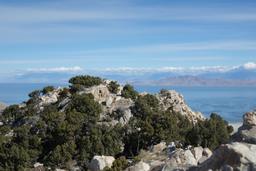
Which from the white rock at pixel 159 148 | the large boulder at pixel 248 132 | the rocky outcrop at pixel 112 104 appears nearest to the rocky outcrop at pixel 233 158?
the large boulder at pixel 248 132

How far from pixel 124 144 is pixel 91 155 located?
13.6 feet

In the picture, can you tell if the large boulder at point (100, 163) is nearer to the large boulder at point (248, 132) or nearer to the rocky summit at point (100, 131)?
the rocky summit at point (100, 131)

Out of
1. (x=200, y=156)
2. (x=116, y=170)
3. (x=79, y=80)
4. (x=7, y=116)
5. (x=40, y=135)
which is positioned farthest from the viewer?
(x=79, y=80)

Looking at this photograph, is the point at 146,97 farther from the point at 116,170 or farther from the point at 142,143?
the point at 116,170

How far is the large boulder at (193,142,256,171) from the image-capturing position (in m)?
15.8

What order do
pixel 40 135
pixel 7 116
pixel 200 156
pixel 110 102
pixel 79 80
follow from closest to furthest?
pixel 200 156
pixel 40 135
pixel 110 102
pixel 7 116
pixel 79 80

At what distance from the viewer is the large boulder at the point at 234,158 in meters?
15.8

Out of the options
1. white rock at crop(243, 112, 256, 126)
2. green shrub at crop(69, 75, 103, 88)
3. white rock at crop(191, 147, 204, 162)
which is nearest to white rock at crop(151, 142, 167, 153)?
white rock at crop(191, 147, 204, 162)

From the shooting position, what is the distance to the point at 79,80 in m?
68.2

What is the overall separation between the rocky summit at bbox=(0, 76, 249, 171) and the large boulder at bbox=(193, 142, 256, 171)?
780 inches

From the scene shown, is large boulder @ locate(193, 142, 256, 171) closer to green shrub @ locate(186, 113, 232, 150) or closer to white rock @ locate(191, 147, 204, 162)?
white rock @ locate(191, 147, 204, 162)

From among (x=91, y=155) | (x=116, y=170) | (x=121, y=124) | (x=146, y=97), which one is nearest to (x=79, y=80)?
(x=146, y=97)

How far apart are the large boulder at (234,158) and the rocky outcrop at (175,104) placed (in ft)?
140

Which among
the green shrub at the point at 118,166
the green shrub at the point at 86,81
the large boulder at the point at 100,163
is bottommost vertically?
the large boulder at the point at 100,163
